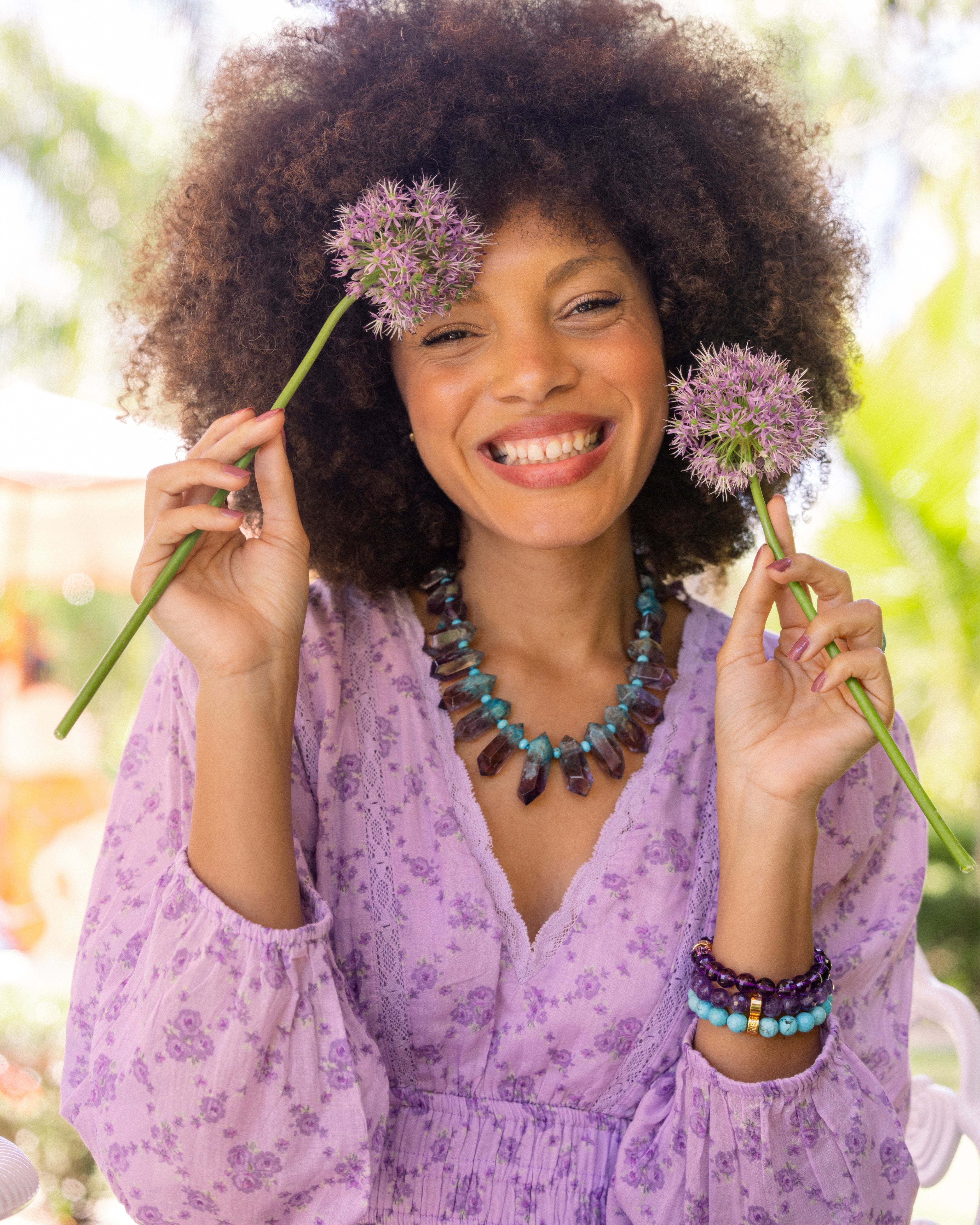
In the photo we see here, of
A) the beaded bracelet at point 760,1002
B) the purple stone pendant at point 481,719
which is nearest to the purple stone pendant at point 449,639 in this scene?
the purple stone pendant at point 481,719

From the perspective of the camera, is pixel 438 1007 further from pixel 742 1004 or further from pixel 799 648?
pixel 799 648

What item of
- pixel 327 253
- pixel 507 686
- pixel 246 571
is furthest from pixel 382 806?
pixel 327 253

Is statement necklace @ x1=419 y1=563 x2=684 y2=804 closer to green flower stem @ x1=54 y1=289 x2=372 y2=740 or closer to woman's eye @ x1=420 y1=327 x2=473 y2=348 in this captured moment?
woman's eye @ x1=420 y1=327 x2=473 y2=348

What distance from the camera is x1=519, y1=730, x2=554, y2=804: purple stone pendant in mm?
1907

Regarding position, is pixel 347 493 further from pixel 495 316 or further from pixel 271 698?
pixel 271 698

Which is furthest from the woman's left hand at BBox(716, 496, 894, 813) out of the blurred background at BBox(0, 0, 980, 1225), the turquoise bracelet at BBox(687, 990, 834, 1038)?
the blurred background at BBox(0, 0, 980, 1225)

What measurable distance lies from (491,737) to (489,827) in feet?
0.60

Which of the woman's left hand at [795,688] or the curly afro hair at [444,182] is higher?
the curly afro hair at [444,182]

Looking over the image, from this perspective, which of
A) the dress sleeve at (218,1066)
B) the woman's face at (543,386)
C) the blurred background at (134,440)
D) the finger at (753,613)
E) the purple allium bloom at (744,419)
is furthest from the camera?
the blurred background at (134,440)

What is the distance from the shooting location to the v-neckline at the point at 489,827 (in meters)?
1.76

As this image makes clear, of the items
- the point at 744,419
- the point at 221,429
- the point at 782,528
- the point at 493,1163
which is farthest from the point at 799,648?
the point at 493,1163

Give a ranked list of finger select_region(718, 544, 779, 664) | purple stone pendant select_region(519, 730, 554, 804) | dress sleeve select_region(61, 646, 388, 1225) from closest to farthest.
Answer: dress sleeve select_region(61, 646, 388, 1225), finger select_region(718, 544, 779, 664), purple stone pendant select_region(519, 730, 554, 804)

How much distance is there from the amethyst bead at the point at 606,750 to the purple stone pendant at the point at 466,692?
20 centimetres

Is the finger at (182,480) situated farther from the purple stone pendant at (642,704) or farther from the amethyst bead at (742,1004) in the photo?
the amethyst bead at (742,1004)
